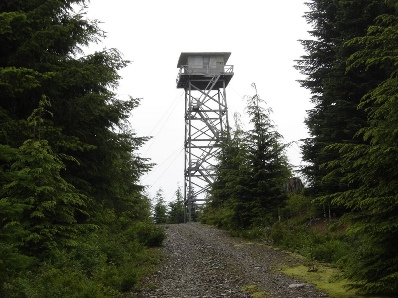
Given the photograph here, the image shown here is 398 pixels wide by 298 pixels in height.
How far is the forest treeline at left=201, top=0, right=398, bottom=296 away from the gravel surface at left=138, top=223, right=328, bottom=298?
1216 millimetres

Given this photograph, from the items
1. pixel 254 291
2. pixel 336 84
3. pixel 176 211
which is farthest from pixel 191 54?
pixel 254 291

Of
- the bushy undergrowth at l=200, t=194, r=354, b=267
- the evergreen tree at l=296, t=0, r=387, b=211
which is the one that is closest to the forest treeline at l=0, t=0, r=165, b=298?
the bushy undergrowth at l=200, t=194, r=354, b=267

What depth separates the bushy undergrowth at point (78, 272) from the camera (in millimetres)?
5723

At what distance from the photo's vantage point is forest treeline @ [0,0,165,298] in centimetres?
693

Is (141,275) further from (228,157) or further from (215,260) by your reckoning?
(228,157)

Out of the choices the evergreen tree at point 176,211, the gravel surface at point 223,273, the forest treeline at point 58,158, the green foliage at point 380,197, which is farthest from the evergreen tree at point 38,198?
the evergreen tree at point 176,211

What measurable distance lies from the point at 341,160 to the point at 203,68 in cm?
2695

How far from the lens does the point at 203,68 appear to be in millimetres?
33406

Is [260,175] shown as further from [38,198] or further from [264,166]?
[38,198]

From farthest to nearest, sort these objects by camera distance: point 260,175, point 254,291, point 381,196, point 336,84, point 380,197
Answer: point 260,175, point 336,84, point 254,291, point 381,196, point 380,197

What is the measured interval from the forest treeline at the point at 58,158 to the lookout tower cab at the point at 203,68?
21158 millimetres

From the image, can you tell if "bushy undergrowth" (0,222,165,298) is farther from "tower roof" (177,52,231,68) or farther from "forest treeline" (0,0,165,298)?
"tower roof" (177,52,231,68)

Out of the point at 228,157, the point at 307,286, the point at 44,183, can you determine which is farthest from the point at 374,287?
the point at 228,157

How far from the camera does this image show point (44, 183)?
8.17 m
